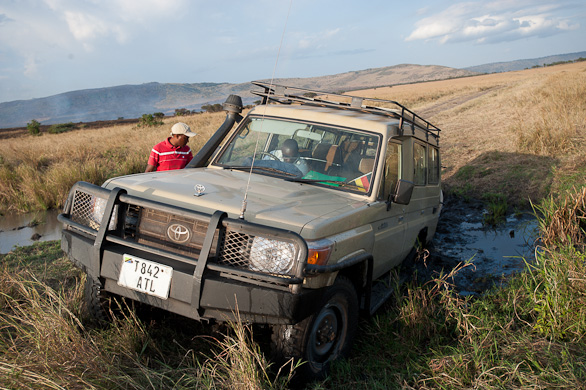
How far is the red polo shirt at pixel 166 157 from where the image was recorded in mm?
6367

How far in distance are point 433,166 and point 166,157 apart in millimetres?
3663

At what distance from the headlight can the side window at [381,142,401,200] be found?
149 centimetres

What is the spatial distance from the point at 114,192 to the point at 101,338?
1.04 m

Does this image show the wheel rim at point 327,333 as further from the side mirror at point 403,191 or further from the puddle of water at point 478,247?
the puddle of water at point 478,247

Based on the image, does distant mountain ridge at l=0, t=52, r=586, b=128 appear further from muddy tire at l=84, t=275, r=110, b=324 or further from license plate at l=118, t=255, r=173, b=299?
license plate at l=118, t=255, r=173, b=299

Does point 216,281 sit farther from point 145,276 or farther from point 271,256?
point 145,276

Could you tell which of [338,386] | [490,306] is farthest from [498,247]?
[338,386]

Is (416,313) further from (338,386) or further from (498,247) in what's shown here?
(498,247)

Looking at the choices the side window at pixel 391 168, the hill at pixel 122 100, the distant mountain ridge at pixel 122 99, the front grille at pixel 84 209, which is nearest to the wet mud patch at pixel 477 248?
the side window at pixel 391 168

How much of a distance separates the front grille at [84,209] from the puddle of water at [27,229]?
3582 mm

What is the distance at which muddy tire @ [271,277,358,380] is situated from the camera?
9.43 ft

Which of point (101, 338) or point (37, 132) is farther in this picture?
point (37, 132)

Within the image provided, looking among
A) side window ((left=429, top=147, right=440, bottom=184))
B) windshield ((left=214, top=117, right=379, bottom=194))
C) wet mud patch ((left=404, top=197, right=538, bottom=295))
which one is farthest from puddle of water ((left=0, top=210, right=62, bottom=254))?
wet mud patch ((left=404, top=197, right=538, bottom=295))

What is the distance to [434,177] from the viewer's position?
5.89 metres
